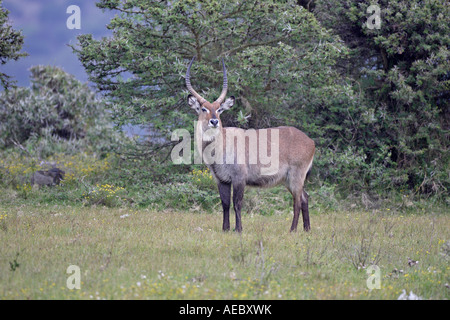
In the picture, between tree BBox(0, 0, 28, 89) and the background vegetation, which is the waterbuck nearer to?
the background vegetation

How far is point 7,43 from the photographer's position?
39.1ft

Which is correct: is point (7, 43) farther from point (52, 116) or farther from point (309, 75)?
point (52, 116)

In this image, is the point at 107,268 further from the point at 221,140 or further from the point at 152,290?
the point at 221,140

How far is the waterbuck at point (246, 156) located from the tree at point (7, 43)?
539 centimetres

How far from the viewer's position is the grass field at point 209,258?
529 centimetres

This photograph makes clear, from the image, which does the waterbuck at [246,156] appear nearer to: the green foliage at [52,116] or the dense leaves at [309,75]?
the dense leaves at [309,75]

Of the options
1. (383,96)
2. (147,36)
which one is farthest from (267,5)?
(383,96)

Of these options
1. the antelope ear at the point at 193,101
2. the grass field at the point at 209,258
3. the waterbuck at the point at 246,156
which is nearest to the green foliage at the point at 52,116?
A: the grass field at the point at 209,258

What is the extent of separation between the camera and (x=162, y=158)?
14.3 metres

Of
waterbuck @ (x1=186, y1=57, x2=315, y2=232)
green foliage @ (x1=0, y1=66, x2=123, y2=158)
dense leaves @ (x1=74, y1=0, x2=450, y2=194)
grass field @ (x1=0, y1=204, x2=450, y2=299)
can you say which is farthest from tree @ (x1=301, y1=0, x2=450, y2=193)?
green foliage @ (x1=0, y1=66, x2=123, y2=158)

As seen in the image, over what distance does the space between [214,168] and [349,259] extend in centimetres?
303

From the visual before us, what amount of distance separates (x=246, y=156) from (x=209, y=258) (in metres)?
2.93

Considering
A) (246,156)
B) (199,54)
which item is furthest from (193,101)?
(199,54)

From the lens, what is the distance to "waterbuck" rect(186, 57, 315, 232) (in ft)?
28.7
